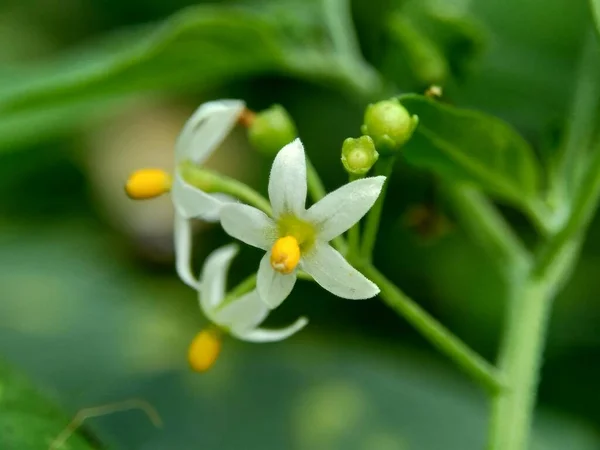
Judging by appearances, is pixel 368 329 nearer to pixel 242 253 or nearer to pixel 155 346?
pixel 242 253

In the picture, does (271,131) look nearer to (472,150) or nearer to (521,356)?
(472,150)

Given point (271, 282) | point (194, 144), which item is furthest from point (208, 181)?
point (271, 282)

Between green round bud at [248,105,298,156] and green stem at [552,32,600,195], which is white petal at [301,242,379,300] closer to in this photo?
green round bud at [248,105,298,156]

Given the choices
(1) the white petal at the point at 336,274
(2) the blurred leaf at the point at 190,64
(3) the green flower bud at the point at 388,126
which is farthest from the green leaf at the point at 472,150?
(2) the blurred leaf at the point at 190,64

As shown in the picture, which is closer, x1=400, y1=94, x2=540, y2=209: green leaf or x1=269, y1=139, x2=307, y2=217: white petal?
x1=269, y1=139, x2=307, y2=217: white petal

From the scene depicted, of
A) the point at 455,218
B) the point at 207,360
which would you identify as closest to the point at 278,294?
the point at 207,360

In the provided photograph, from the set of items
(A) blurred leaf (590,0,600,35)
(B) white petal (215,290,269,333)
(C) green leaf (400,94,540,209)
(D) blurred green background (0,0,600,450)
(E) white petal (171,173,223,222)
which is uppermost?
(A) blurred leaf (590,0,600,35)

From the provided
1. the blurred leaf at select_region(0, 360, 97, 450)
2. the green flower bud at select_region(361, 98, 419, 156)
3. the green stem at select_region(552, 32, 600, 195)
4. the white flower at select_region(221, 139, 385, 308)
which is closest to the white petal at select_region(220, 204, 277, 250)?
the white flower at select_region(221, 139, 385, 308)
